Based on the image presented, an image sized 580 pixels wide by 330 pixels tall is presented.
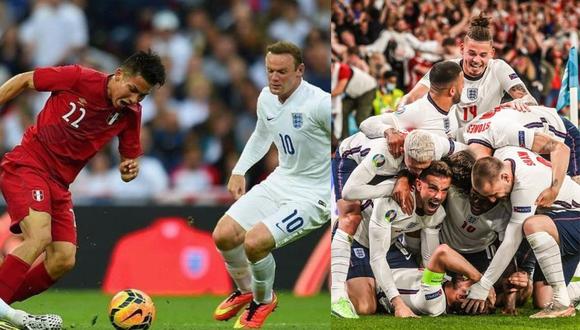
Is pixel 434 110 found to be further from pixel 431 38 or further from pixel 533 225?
pixel 533 225

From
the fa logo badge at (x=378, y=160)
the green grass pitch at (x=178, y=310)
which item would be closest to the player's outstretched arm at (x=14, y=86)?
the green grass pitch at (x=178, y=310)

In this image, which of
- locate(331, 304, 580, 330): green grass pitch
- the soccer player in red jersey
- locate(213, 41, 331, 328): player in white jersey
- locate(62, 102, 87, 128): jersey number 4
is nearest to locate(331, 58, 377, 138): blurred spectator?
locate(213, 41, 331, 328): player in white jersey

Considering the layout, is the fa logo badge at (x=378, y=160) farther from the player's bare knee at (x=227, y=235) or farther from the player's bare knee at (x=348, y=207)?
the player's bare knee at (x=227, y=235)

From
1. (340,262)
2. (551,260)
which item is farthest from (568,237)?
(340,262)

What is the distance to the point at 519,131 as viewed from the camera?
581 centimetres

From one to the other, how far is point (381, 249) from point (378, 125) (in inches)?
29.0

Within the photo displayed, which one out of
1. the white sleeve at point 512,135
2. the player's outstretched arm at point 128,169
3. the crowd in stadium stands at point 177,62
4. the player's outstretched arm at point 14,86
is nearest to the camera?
the player's outstretched arm at point 14,86

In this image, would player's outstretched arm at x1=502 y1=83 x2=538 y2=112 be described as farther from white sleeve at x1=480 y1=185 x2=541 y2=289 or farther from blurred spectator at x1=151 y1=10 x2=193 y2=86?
blurred spectator at x1=151 y1=10 x2=193 y2=86

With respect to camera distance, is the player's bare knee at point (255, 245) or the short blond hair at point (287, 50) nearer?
the player's bare knee at point (255, 245)

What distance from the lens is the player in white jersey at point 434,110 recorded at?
5.84 m

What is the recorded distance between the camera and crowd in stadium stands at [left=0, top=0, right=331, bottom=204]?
8852 millimetres

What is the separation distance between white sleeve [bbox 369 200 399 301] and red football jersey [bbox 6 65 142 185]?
1.53 m

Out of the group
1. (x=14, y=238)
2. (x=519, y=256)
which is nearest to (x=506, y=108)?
(x=519, y=256)

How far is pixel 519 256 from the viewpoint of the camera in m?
5.96
